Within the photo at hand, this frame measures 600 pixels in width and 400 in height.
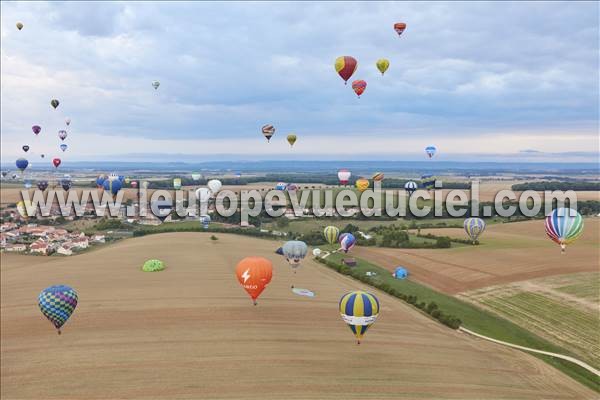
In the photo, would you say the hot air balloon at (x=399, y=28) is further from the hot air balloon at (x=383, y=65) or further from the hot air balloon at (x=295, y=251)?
the hot air balloon at (x=295, y=251)

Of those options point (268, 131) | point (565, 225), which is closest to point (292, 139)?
point (268, 131)

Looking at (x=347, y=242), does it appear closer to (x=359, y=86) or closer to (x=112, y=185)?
(x=359, y=86)

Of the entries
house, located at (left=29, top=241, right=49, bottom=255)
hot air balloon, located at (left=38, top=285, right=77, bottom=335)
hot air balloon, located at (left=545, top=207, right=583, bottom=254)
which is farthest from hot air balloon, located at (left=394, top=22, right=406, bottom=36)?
house, located at (left=29, top=241, right=49, bottom=255)

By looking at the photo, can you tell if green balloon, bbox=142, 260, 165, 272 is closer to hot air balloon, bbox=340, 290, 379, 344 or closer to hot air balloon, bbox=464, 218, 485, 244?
hot air balloon, bbox=340, 290, 379, 344

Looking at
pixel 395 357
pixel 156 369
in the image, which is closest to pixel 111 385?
pixel 156 369

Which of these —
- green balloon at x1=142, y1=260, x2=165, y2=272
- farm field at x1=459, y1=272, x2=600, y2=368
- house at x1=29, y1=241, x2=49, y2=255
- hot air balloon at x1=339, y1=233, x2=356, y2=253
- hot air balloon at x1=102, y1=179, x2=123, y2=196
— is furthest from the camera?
house at x1=29, y1=241, x2=49, y2=255

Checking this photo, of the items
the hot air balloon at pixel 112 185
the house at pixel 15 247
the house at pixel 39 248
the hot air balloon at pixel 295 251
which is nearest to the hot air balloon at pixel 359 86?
the hot air balloon at pixel 295 251

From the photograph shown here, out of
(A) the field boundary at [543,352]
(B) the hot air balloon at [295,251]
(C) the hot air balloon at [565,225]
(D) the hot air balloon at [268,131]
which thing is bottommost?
(A) the field boundary at [543,352]
